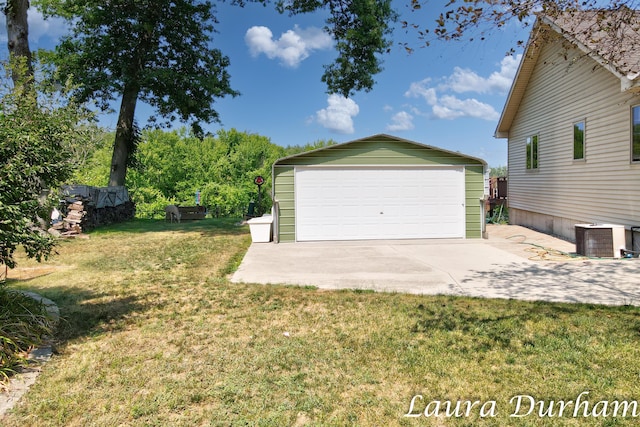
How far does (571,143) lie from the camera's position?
1148 centimetres

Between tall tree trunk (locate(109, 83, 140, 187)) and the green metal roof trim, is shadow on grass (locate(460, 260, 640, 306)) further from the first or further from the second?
tall tree trunk (locate(109, 83, 140, 187))

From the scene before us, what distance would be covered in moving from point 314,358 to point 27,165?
3286 mm

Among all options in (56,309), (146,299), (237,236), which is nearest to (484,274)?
(146,299)

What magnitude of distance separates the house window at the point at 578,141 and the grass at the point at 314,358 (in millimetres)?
7279

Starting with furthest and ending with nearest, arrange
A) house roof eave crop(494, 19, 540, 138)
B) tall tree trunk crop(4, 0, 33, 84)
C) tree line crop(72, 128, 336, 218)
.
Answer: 1. tree line crop(72, 128, 336, 218)
2. house roof eave crop(494, 19, 540, 138)
3. tall tree trunk crop(4, 0, 33, 84)

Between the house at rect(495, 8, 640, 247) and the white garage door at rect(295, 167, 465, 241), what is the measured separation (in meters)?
3.03

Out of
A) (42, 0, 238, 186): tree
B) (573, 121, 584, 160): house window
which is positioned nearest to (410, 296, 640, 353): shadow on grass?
(573, 121, 584, 160): house window

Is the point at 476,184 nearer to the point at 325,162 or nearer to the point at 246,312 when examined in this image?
the point at 325,162

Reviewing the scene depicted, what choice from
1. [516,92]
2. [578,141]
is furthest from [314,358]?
[516,92]

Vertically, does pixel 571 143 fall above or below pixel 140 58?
below

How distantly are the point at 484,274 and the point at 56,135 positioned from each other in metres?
6.49

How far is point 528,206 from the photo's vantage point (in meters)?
14.4

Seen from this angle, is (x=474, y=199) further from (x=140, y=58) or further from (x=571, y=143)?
(x=140, y=58)

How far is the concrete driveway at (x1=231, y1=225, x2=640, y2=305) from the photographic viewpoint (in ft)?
19.8
